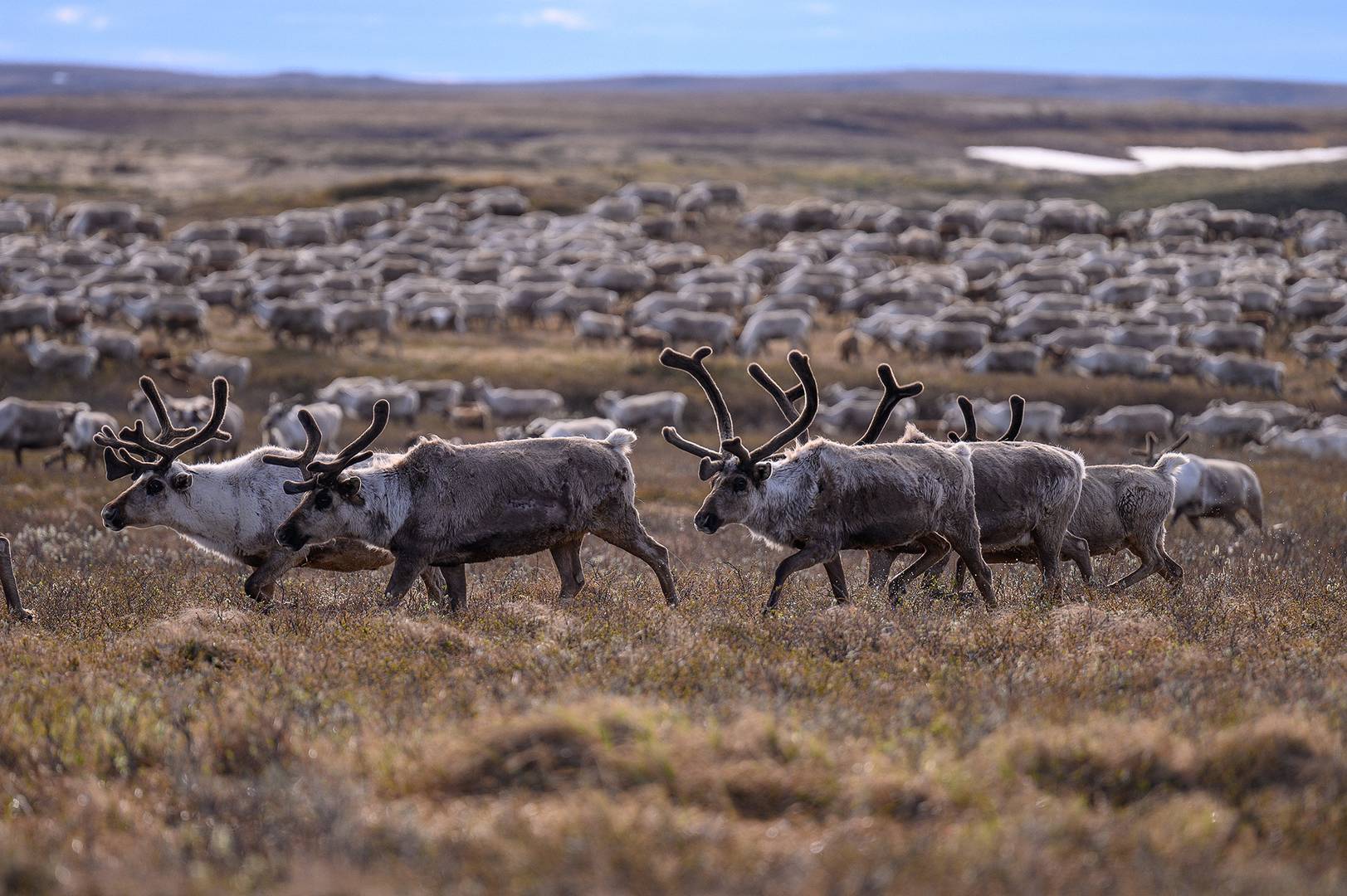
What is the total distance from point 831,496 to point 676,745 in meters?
3.95

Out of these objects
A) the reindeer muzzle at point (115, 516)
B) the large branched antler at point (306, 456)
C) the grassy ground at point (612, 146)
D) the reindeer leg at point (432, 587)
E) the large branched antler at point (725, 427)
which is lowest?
the reindeer leg at point (432, 587)

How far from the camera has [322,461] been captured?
858 cm

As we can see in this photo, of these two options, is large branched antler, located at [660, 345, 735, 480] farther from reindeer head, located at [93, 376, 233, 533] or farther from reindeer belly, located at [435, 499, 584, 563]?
reindeer head, located at [93, 376, 233, 533]

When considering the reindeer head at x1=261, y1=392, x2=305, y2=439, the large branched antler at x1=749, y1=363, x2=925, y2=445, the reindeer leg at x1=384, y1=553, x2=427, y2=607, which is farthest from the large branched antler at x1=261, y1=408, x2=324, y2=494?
the reindeer head at x1=261, y1=392, x2=305, y2=439

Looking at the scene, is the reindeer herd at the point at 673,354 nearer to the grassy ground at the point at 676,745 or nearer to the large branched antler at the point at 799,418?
the large branched antler at the point at 799,418

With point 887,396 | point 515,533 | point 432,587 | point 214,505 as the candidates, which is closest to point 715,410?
point 887,396

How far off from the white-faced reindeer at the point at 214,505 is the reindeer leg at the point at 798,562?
2568 mm

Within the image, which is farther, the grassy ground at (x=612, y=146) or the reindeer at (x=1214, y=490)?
the grassy ground at (x=612, y=146)

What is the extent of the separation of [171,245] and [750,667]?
132ft

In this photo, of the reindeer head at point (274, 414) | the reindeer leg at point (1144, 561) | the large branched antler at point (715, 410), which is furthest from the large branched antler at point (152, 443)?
the reindeer head at point (274, 414)

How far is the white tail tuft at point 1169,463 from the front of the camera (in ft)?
34.6

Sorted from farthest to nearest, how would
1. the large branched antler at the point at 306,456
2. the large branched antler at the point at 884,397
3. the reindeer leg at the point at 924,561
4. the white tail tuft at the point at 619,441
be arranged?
the white tail tuft at the point at 619,441 < the reindeer leg at the point at 924,561 < the large branched antler at the point at 884,397 < the large branched antler at the point at 306,456

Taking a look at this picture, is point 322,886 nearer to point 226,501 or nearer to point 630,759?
point 630,759

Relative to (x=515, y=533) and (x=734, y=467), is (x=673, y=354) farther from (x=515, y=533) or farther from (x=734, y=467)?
(x=515, y=533)
